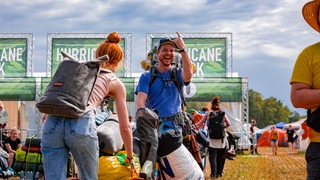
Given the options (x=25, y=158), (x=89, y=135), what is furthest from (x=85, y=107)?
(x=25, y=158)

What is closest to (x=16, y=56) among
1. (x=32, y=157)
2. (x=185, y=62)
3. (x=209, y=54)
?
(x=209, y=54)

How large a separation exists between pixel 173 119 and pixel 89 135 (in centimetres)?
158

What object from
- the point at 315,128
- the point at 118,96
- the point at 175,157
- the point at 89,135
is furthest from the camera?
the point at 175,157

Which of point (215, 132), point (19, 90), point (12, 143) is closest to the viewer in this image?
point (215, 132)

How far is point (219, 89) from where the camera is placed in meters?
30.2

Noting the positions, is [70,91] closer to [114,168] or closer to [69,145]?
[69,145]

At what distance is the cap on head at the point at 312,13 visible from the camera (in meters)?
3.63

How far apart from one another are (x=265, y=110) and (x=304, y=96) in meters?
99.8

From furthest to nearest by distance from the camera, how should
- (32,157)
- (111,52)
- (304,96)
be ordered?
(32,157) → (111,52) → (304,96)

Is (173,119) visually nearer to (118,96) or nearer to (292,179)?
(118,96)

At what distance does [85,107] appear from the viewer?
4094 mm

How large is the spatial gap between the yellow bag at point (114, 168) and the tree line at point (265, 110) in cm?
9391

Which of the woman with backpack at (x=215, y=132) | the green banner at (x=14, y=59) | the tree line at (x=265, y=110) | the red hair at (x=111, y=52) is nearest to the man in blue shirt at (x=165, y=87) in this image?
the red hair at (x=111, y=52)

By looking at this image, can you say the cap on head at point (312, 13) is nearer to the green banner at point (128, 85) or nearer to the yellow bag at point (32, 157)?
the yellow bag at point (32, 157)
